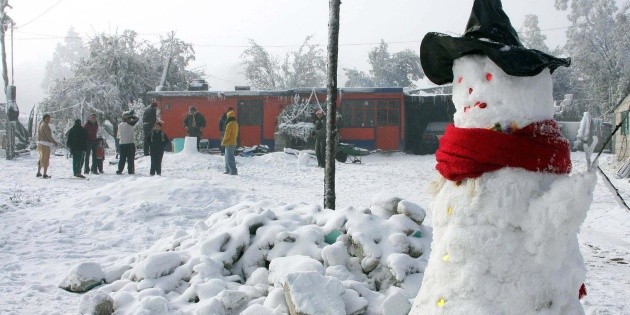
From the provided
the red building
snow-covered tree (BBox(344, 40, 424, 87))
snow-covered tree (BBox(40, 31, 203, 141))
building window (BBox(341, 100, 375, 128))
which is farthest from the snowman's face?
snow-covered tree (BBox(344, 40, 424, 87))

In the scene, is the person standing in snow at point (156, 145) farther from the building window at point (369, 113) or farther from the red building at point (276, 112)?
the building window at point (369, 113)

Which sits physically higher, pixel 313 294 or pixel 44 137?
pixel 44 137

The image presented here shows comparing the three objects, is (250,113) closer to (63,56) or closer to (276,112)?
(276,112)

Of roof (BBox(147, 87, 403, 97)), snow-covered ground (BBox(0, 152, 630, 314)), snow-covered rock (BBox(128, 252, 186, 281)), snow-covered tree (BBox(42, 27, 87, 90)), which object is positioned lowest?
snow-covered ground (BBox(0, 152, 630, 314))

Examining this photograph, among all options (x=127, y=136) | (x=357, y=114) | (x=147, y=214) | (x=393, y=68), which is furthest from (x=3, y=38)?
(x=393, y=68)

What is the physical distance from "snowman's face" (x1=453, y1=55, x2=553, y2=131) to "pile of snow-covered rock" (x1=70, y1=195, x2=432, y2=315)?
2149mm

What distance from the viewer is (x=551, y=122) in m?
2.24

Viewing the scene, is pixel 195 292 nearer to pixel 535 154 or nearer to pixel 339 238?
pixel 339 238

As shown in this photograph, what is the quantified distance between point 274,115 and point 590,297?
64.8ft

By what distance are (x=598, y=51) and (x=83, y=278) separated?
44.4 meters

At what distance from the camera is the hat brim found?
2.15 m

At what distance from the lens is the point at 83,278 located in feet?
17.3

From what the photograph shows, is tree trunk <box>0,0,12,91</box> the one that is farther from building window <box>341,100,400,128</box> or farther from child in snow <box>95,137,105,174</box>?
building window <box>341,100,400,128</box>

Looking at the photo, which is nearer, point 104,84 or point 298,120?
point 298,120
